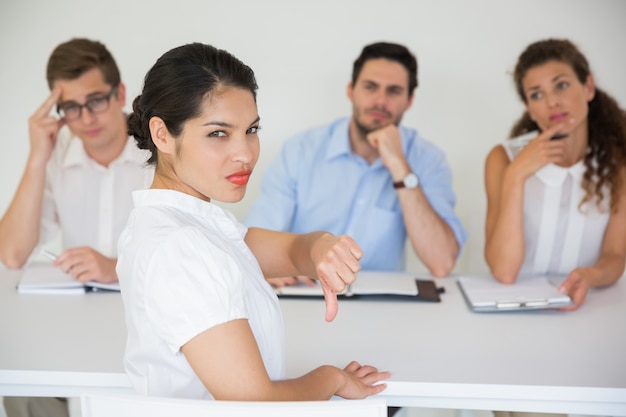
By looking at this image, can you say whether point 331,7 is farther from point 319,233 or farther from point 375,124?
point 319,233

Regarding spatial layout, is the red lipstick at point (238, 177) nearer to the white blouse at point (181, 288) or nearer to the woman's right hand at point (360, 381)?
the white blouse at point (181, 288)

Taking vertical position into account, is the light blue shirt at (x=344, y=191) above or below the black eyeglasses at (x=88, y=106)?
below

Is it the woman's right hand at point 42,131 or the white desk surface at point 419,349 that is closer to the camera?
the white desk surface at point 419,349

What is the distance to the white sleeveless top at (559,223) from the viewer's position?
2451mm

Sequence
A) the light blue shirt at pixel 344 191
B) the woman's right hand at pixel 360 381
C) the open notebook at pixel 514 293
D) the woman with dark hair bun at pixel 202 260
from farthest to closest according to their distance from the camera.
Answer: the light blue shirt at pixel 344 191 < the open notebook at pixel 514 293 < the woman's right hand at pixel 360 381 < the woman with dark hair bun at pixel 202 260

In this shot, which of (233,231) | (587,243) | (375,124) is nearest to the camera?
(233,231)

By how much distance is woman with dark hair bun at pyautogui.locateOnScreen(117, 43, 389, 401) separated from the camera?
110 cm

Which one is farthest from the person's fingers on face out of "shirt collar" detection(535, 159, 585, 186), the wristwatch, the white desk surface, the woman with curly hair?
"shirt collar" detection(535, 159, 585, 186)

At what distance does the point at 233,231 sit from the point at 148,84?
307 millimetres

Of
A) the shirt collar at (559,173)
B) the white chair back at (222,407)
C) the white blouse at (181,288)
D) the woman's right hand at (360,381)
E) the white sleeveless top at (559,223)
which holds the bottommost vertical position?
the white chair back at (222,407)

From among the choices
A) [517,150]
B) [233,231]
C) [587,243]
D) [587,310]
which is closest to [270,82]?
[517,150]

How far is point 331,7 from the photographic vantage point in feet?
11.9

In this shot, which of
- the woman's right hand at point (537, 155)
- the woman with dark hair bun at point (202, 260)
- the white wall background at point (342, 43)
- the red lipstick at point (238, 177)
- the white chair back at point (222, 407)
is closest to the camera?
the white chair back at point (222, 407)

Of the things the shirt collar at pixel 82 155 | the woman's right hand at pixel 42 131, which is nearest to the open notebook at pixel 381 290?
the shirt collar at pixel 82 155
